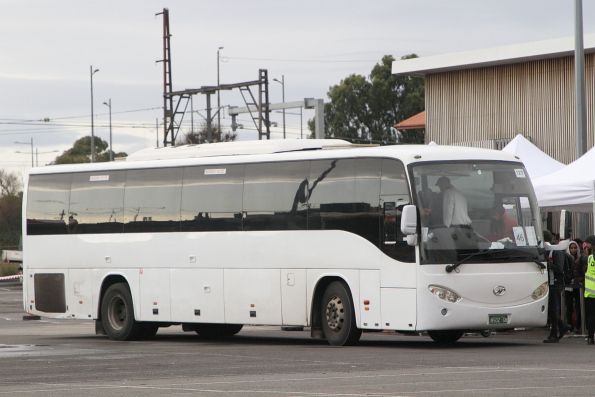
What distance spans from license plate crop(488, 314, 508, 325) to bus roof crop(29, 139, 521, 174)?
2.52 m

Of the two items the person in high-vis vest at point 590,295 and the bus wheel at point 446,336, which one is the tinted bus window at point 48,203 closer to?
the bus wheel at point 446,336

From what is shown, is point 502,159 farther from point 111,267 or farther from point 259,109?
point 259,109

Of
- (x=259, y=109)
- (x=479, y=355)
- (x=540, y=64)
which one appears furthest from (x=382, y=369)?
(x=259, y=109)

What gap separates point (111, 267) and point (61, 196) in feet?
6.51

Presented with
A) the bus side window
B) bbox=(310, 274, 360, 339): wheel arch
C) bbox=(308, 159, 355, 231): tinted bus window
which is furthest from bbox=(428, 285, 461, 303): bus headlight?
bbox=(310, 274, 360, 339): wheel arch

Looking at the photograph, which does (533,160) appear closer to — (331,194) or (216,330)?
(216,330)

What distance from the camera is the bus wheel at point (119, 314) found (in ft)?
88.9

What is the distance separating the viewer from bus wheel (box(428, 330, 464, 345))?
23694 mm

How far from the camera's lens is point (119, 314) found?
27.6m

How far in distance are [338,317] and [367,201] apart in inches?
75.7

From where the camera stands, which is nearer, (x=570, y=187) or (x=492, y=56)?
(x=570, y=187)

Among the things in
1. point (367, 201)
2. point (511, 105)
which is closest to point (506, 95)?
point (511, 105)

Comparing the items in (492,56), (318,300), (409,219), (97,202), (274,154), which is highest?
(492,56)

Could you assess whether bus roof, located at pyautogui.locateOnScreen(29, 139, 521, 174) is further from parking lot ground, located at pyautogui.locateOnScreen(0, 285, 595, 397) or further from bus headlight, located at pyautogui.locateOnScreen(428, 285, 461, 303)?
parking lot ground, located at pyautogui.locateOnScreen(0, 285, 595, 397)
